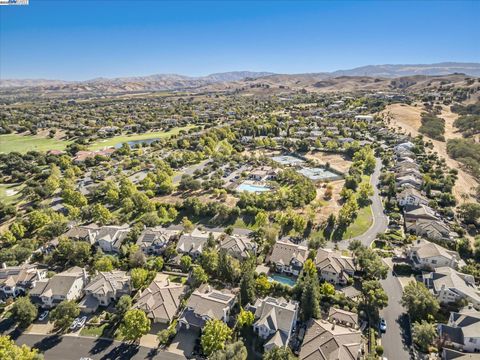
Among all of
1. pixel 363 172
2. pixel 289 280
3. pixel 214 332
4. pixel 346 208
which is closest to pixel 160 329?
pixel 214 332

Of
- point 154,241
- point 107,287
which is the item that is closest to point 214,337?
point 107,287

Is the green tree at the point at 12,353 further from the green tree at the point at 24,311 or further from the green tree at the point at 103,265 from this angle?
the green tree at the point at 103,265

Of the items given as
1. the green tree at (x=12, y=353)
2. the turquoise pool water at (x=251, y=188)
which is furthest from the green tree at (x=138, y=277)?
the turquoise pool water at (x=251, y=188)

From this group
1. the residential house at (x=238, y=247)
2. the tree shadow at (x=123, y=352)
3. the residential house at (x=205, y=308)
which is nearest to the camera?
the tree shadow at (x=123, y=352)

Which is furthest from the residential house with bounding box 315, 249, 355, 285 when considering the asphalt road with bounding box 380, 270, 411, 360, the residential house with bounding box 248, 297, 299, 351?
the residential house with bounding box 248, 297, 299, 351

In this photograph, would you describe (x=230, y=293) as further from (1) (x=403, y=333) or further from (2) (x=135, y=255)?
(1) (x=403, y=333)
